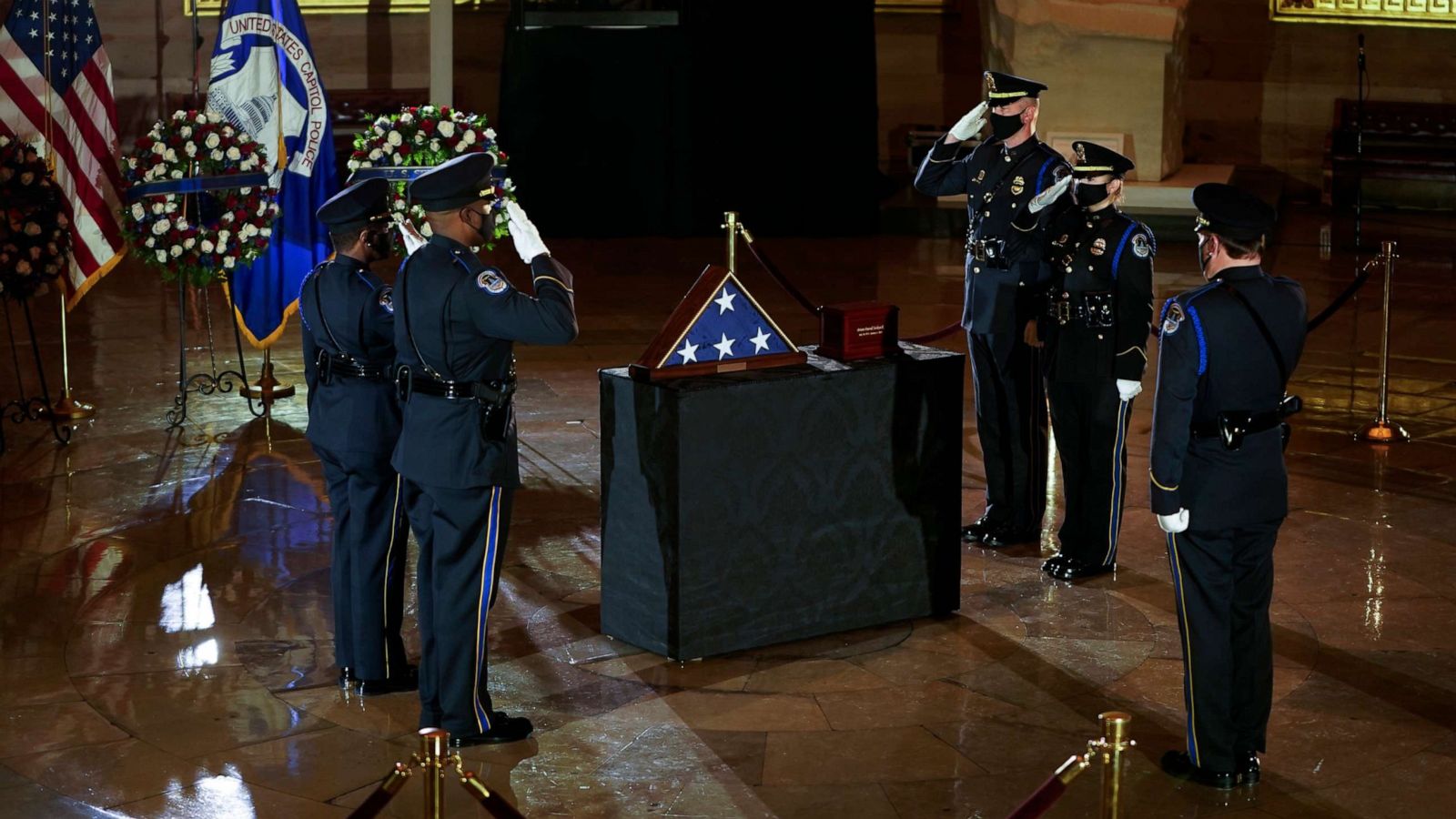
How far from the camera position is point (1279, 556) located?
25.1 ft

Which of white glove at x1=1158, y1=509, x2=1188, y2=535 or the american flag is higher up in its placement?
the american flag

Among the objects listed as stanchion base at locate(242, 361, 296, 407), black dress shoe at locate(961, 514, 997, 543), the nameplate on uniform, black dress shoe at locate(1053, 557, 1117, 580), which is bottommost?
black dress shoe at locate(1053, 557, 1117, 580)

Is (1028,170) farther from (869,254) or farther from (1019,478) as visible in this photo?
(869,254)

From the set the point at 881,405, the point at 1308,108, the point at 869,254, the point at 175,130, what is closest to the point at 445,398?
the point at 881,405

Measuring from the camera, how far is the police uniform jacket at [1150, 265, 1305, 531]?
5246 millimetres

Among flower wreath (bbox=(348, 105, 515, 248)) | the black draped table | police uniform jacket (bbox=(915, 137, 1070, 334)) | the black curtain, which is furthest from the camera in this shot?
the black curtain

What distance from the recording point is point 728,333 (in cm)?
632

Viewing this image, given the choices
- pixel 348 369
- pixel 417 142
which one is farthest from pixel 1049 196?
pixel 417 142

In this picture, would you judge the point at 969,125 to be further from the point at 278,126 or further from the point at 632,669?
the point at 278,126

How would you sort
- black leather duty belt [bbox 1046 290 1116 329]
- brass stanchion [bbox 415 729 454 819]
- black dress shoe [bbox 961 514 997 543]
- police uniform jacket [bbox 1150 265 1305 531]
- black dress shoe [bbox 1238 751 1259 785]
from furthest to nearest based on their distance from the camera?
black dress shoe [bbox 961 514 997 543]
black leather duty belt [bbox 1046 290 1116 329]
black dress shoe [bbox 1238 751 1259 785]
police uniform jacket [bbox 1150 265 1305 531]
brass stanchion [bbox 415 729 454 819]

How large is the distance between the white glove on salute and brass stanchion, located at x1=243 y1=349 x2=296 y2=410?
478 cm

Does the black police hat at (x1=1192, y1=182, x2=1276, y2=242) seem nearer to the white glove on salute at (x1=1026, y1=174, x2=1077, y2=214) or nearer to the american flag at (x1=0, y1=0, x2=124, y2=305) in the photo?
the white glove on salute at (x1=1026, y1=174, x2=1077, y2=214)

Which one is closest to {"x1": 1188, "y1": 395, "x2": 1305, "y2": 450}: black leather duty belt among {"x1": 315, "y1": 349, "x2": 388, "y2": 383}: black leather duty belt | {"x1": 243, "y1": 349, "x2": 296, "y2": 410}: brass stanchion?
{"x1": 315, "y1": 349, "x2": 388, "y2": 383}: black leather duty belt

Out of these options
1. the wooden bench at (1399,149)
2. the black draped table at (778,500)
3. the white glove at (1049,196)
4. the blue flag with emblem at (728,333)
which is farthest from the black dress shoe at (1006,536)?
the wooden bench at (1399,149)
